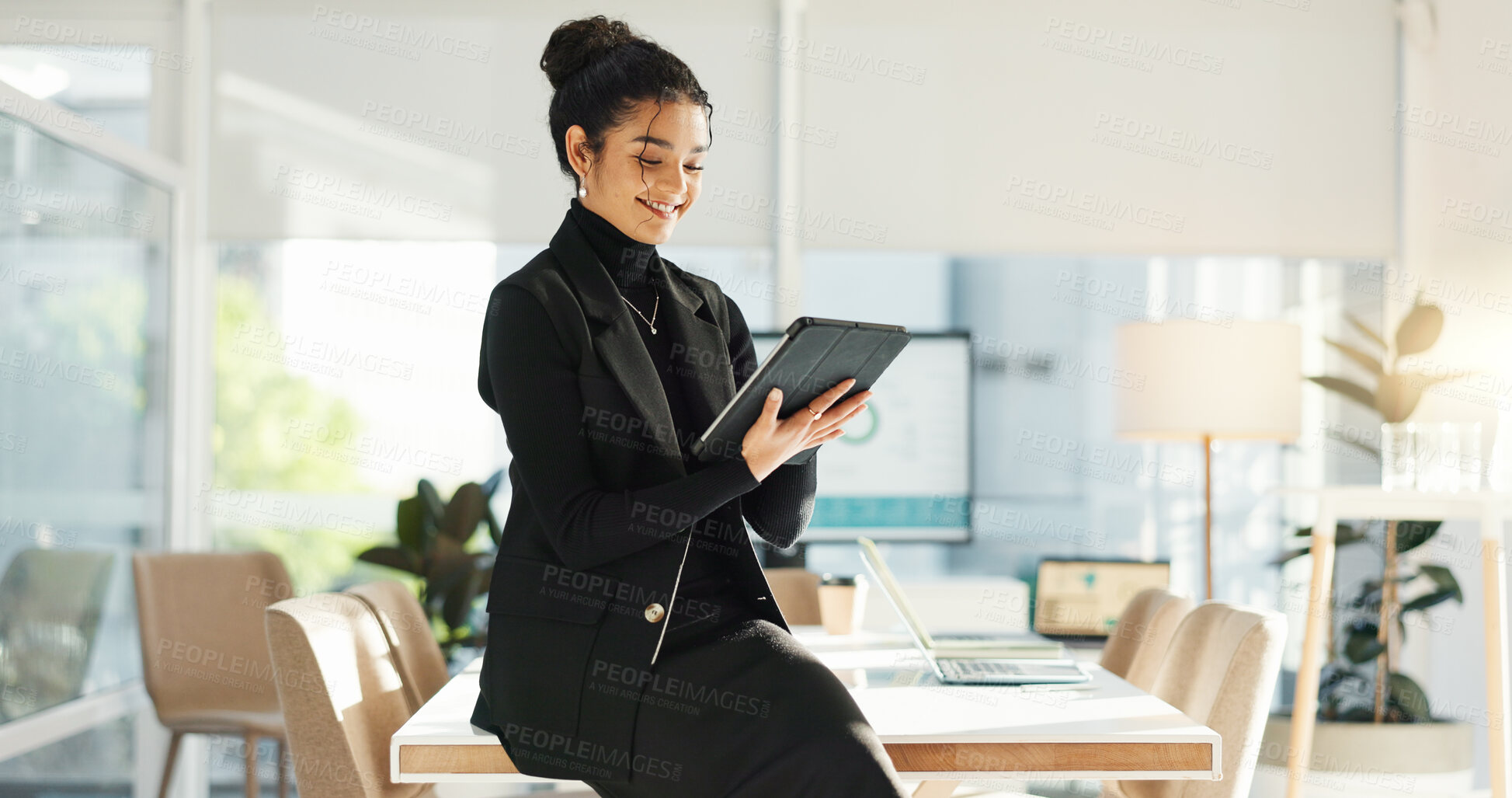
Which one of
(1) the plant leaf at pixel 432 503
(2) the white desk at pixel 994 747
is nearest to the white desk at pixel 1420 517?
(2) the white desk at pixel 994 747

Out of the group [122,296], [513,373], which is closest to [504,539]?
[513,373]

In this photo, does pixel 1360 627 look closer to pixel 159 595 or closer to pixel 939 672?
pixel 939 672

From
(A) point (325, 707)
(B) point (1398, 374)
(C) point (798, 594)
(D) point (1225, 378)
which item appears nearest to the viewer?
(A) point (325, 707)

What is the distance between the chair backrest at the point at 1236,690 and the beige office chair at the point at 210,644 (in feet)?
8.17

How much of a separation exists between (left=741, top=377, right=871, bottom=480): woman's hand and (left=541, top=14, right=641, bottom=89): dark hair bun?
51 centimetres

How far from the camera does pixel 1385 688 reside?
3.78m

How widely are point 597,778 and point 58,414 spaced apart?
2808mm

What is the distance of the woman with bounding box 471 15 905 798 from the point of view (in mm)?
1215

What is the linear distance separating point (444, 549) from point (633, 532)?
9.20 ft

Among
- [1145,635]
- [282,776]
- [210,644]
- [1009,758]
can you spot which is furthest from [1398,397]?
[210,644]

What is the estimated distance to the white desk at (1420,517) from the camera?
9.43 ft

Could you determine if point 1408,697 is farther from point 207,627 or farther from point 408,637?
point 207,627

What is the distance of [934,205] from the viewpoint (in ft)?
14.1

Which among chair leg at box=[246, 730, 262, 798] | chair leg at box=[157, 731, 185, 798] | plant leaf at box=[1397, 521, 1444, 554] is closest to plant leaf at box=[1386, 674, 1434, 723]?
plant leaf at box=[1397, 521, 1444, 554]
